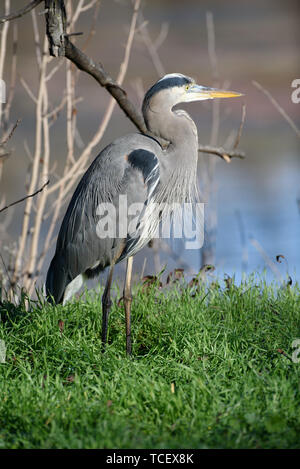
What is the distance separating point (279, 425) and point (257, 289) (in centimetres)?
187

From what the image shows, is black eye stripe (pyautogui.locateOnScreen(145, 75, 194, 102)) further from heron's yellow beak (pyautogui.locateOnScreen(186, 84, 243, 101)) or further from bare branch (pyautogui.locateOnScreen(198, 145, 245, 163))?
bare branch (pyautogui.locateOnScreen(198, 145, 245, 163))

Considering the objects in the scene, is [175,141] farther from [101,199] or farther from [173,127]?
[101,199]

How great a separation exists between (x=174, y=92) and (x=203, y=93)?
0.67ft

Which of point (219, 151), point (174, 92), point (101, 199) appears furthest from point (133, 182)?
point (219, 151)

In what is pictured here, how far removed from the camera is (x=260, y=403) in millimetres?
2910

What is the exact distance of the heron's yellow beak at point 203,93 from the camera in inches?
165

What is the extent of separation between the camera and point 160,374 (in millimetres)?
3461

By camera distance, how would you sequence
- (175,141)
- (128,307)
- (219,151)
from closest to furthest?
(128,307) → (175,141) → (219,151)

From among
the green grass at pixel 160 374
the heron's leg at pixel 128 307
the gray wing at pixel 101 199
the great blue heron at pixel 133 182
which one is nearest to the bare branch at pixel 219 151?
the great blue heron at pixel 133 182

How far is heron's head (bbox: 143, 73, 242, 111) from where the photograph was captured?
408 cm

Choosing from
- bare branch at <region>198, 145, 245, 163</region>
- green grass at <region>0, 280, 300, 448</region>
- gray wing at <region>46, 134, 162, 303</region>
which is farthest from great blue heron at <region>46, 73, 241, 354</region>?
bare branch at <region>198, 145, 245, 163</region>

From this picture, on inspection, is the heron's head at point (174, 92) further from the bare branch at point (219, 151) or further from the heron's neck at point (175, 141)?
the bare branch at point (219, 151)

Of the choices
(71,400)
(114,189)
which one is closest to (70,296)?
(114,189)

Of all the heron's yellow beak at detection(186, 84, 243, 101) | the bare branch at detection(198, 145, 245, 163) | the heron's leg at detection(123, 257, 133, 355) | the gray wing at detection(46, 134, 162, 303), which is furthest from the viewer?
the bare branch at detection(198, 145, 245, 163)
